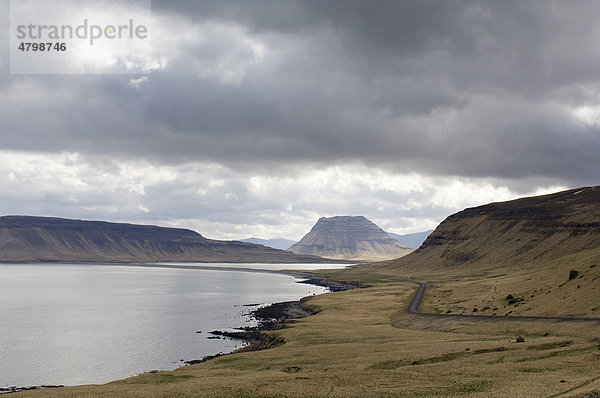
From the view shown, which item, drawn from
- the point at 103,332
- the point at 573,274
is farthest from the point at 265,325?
the point at 573,274

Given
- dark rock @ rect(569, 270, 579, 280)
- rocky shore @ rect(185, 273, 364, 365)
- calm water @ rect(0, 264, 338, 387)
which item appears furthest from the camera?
dark rock @ rect(569, 270, 579, 280)

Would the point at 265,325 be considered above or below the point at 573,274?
below

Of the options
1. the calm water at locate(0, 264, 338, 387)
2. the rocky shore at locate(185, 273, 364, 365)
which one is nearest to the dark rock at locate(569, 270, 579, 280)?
the rocky shore at locate(185, 273, 364, 365)

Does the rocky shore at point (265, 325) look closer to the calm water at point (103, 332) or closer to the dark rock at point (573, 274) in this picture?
the calm water at point (103, 332)

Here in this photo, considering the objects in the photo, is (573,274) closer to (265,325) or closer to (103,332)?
(265,325)

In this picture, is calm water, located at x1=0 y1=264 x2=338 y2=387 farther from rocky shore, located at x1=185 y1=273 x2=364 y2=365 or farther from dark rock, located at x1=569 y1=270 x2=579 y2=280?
dark rock, located at x1=569 y1=270 x2=579 y2=280

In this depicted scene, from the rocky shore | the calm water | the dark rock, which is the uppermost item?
the dark rock

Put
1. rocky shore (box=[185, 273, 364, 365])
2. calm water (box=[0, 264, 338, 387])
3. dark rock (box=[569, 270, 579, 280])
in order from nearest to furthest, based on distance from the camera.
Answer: calm water (box=[0, 264, 338, 387]), rocky shore (box=[185, 273, 364, 365]), dark rock (box=[569, 270, 579, 280])

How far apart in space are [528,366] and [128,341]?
7168 cm

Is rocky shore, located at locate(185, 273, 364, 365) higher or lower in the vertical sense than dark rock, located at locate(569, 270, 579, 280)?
lower

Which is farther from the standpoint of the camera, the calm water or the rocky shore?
the rocky shore

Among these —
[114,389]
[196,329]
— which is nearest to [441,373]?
[114,389]

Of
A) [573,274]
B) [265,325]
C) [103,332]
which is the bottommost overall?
[265,325]

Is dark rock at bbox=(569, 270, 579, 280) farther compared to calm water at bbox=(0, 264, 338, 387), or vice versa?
dark rock at bbox=(569, 270, 579, 280)
